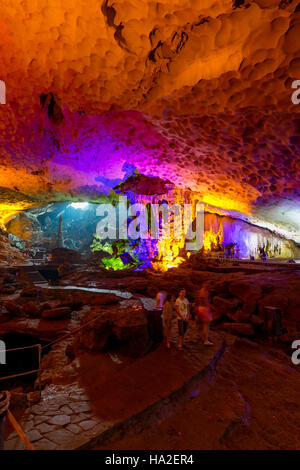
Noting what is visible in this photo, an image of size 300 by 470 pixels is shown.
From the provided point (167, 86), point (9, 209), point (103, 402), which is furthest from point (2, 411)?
point (9, 209)

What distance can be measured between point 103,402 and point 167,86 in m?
7.43

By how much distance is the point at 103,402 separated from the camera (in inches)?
137

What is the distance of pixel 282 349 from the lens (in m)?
6.66

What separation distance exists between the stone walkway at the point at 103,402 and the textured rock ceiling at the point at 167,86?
6.30m

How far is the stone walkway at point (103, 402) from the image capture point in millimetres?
2832

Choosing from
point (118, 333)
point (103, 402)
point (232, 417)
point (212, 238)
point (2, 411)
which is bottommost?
point (232, 417)

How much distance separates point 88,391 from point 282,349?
5434mm
